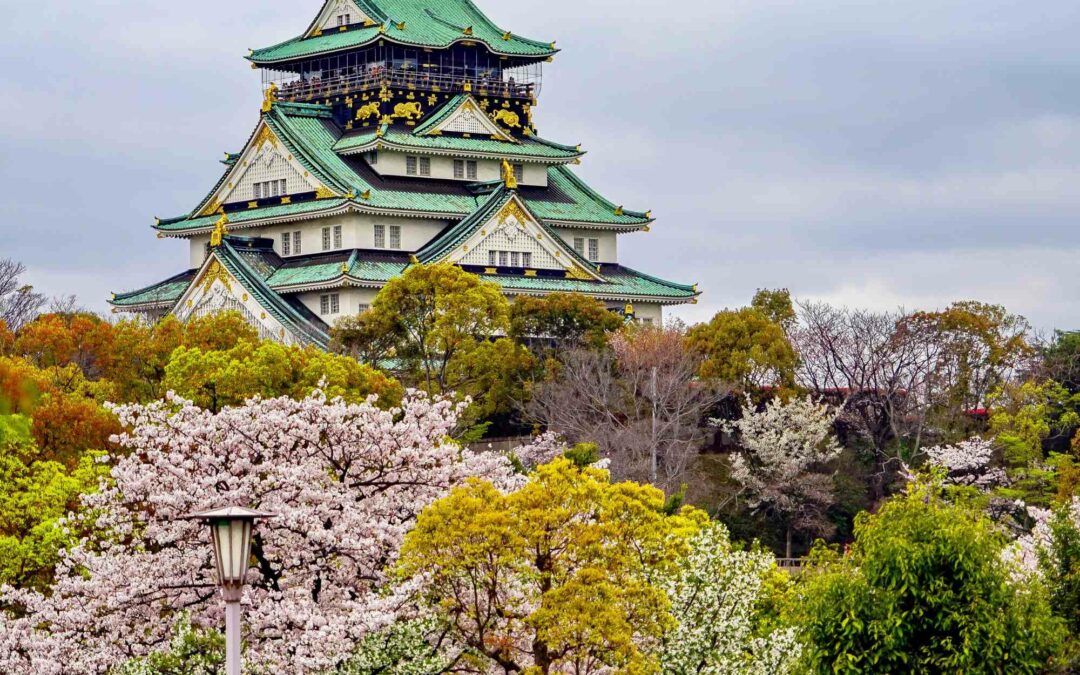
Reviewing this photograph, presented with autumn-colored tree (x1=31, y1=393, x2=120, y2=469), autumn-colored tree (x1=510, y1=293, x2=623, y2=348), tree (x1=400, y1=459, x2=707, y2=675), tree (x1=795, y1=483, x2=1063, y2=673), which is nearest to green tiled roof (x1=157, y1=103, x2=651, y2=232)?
autumn-colored tree (x1=510, y1=293, x2=623, y2=348)

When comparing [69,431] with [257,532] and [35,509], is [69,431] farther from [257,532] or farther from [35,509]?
[257,532]

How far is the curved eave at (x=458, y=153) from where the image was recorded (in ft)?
323

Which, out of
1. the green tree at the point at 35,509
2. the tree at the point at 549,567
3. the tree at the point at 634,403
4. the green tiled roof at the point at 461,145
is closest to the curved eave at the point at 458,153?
the green tiled roof at the point at 461,145

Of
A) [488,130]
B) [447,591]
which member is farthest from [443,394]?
[447,591]

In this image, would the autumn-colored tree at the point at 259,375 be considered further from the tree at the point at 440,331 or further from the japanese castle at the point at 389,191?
the japanese castle at the point at 389,191

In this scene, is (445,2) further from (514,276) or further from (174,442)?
(174,442)

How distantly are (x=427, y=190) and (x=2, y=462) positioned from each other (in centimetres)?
4681

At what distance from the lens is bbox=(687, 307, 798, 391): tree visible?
87.3m

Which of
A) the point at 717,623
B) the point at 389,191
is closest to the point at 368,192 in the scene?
the point at 389,191

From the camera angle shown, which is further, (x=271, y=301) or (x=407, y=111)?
(x=407, y=111)

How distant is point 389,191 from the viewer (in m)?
98.4

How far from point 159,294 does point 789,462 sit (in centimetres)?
3081

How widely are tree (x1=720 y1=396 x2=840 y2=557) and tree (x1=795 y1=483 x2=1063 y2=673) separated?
38.4 m

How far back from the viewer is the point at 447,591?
42.5m
